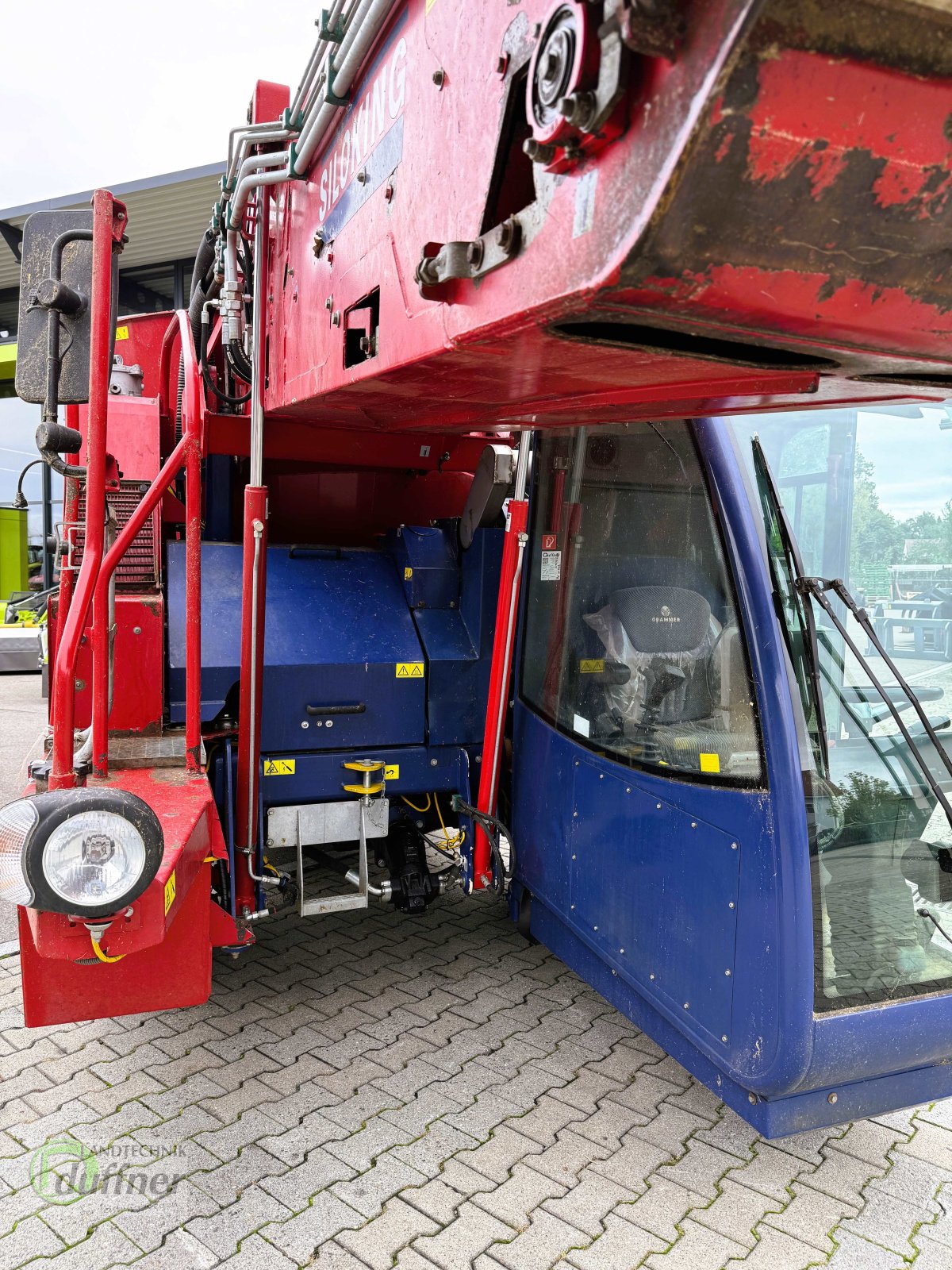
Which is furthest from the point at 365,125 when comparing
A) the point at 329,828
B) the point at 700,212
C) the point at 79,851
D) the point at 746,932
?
the point at 329,828

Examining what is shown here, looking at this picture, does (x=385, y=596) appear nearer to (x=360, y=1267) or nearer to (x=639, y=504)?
(x=639, y=504)

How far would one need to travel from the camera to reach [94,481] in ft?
7.42

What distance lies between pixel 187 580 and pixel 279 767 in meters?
0.83

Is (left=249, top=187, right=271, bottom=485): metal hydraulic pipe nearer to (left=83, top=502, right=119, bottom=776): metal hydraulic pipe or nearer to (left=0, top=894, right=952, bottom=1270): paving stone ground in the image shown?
(left=83, top=502, right=119, bottom=776): metal hydraulic pipe

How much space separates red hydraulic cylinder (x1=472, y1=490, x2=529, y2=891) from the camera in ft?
9.99

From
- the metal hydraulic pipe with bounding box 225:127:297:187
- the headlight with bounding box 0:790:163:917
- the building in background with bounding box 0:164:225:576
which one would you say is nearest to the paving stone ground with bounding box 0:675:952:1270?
the headlight with bounding box 0:790:163:917

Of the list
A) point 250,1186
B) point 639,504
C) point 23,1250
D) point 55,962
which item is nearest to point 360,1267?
point 250,1186

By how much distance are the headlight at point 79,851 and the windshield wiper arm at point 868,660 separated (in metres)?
1.59

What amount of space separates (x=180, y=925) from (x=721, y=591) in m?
1.57

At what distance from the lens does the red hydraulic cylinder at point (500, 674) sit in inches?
120

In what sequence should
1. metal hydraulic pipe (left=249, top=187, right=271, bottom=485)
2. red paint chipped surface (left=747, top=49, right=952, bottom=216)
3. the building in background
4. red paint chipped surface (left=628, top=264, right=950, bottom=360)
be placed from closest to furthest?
red paint chipped surface (left=747, top=49, right=952, bottom=216), red paint chipped surface (left=628, top=264, right=950, bottom=360), metal hydraulic pipe (left=249, top=187, right=271, bottom=485), the building in background

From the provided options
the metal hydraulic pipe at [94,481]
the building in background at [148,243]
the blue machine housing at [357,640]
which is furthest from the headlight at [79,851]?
the building in background at [148,243]

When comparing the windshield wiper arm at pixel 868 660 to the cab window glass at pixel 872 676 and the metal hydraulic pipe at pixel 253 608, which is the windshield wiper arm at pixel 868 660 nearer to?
the cab window glass at pixel 872 676

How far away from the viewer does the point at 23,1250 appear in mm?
2098
